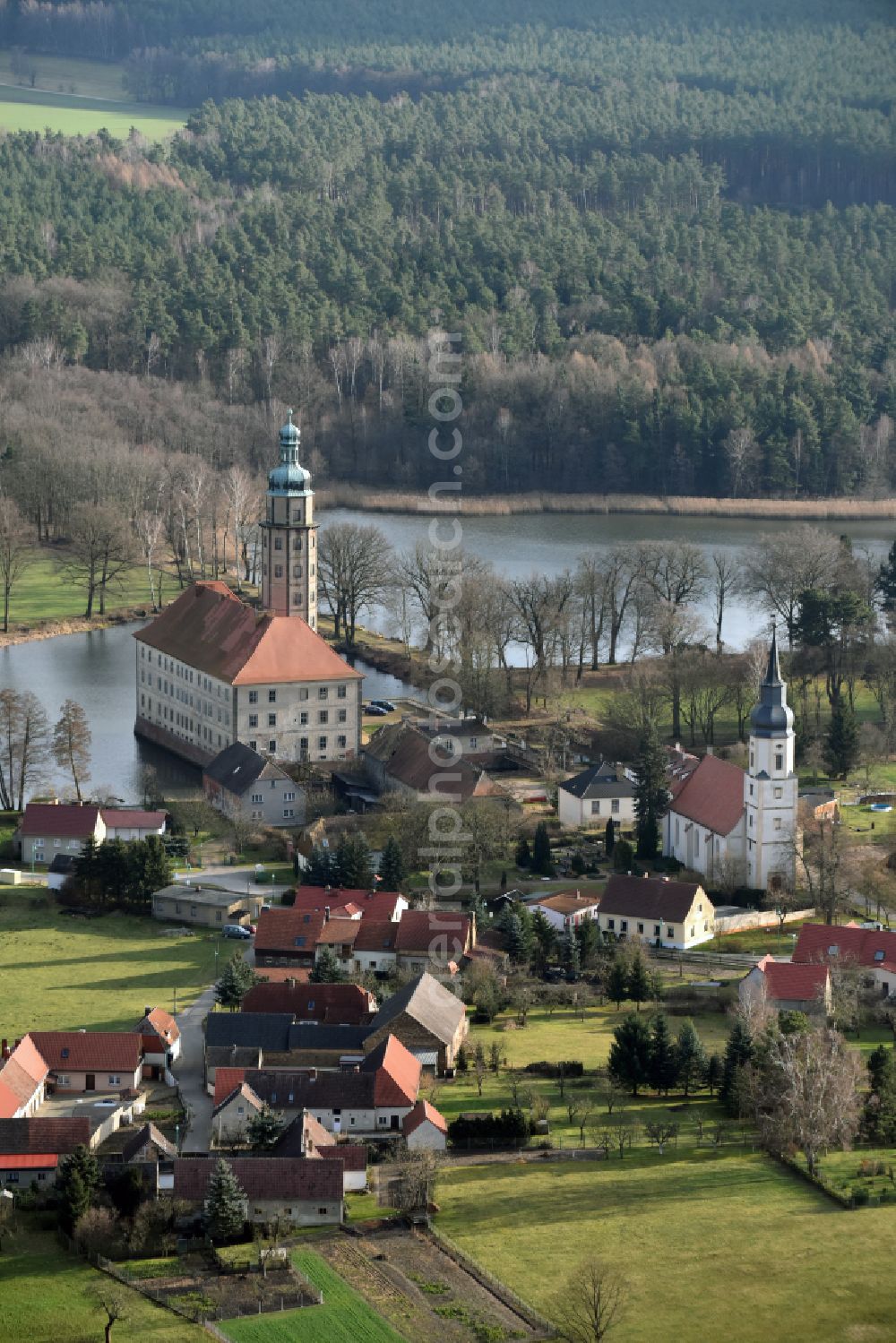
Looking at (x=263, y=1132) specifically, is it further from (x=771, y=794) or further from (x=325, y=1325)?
(x=771, y=794)

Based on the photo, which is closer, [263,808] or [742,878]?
[742,878]

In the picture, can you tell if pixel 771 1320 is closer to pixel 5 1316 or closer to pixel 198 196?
pixel 5 1316

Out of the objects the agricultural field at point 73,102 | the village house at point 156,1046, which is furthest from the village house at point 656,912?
the agricultural field at point 73,102

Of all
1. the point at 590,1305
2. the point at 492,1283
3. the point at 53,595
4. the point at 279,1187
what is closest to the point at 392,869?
the point at 279,1187

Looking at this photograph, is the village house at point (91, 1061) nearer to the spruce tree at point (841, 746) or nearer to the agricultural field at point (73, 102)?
the spruce tree at point (841, 746)

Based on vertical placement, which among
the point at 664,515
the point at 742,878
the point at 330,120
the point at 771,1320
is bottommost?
the point at 771,1320

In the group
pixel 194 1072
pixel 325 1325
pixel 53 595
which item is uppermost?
pixel 53 595

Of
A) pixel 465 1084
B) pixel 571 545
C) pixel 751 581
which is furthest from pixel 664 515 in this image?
pixel 465 1084
